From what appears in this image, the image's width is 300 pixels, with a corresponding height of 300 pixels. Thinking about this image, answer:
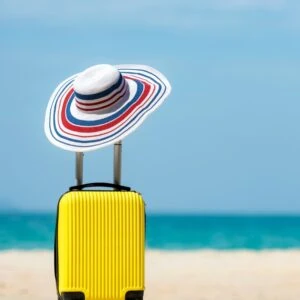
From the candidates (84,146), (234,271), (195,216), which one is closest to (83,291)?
(84,146)

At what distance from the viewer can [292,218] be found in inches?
1628

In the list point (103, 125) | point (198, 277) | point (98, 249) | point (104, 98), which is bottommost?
point (198, 277)

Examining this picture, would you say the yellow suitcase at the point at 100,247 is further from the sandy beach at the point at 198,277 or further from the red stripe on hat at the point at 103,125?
the sandy beach at the point at 198,277

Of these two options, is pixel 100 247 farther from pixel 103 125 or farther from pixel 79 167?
pixel 103 125

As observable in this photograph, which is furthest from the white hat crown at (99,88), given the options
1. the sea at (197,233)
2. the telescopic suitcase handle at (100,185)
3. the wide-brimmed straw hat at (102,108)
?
the sea at (197,233)

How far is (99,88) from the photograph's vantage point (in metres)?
6.68

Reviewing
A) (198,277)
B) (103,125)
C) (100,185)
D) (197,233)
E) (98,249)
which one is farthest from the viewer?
(197,233)

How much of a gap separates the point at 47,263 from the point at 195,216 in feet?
88.7

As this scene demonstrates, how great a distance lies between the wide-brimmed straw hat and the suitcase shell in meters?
0.32

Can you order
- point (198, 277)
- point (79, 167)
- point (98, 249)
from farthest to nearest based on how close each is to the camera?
point (198, 277) → point (79, 167) → point (98, 249)

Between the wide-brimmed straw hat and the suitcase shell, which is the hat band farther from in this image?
the suitcase shell

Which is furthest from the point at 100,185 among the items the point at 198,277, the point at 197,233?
the point at 197,233

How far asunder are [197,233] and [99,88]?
2243 cm

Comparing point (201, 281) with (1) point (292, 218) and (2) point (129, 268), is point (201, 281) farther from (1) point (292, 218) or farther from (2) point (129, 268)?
(1) point (292, 218)
